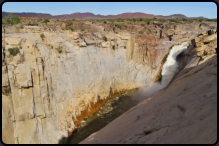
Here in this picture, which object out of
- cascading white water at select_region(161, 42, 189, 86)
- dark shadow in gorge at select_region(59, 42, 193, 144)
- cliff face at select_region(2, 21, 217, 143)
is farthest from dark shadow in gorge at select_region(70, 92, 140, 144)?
cascading white water at select_region(161, 42, 189, 86)

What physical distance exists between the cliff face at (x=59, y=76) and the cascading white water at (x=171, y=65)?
3296 mm

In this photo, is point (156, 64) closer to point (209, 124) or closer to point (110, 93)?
point (110, 93)

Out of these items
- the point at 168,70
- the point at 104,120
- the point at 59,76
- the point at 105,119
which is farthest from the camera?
the point at 168,70

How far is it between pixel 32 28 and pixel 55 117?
7.13m

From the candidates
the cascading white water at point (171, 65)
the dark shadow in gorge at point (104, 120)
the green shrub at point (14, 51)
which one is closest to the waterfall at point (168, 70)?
the cascading white water at point (171, 65)

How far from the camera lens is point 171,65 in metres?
21.5

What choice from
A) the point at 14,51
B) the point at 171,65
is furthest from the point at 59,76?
the point at 171,65

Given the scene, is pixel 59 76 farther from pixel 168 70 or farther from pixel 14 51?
pixel 168 70

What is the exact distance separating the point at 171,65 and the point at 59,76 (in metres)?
16.8

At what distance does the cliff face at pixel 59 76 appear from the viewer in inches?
339

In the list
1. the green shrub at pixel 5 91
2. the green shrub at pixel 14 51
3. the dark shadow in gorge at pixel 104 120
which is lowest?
the dark shadow in gorge at pixel 104 120

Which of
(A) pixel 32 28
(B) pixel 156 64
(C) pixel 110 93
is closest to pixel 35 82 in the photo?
(A) pixel 32 28

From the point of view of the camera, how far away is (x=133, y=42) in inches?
760

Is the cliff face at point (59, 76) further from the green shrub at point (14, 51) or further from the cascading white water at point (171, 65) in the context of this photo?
the cascading white water at point (171, 65)
